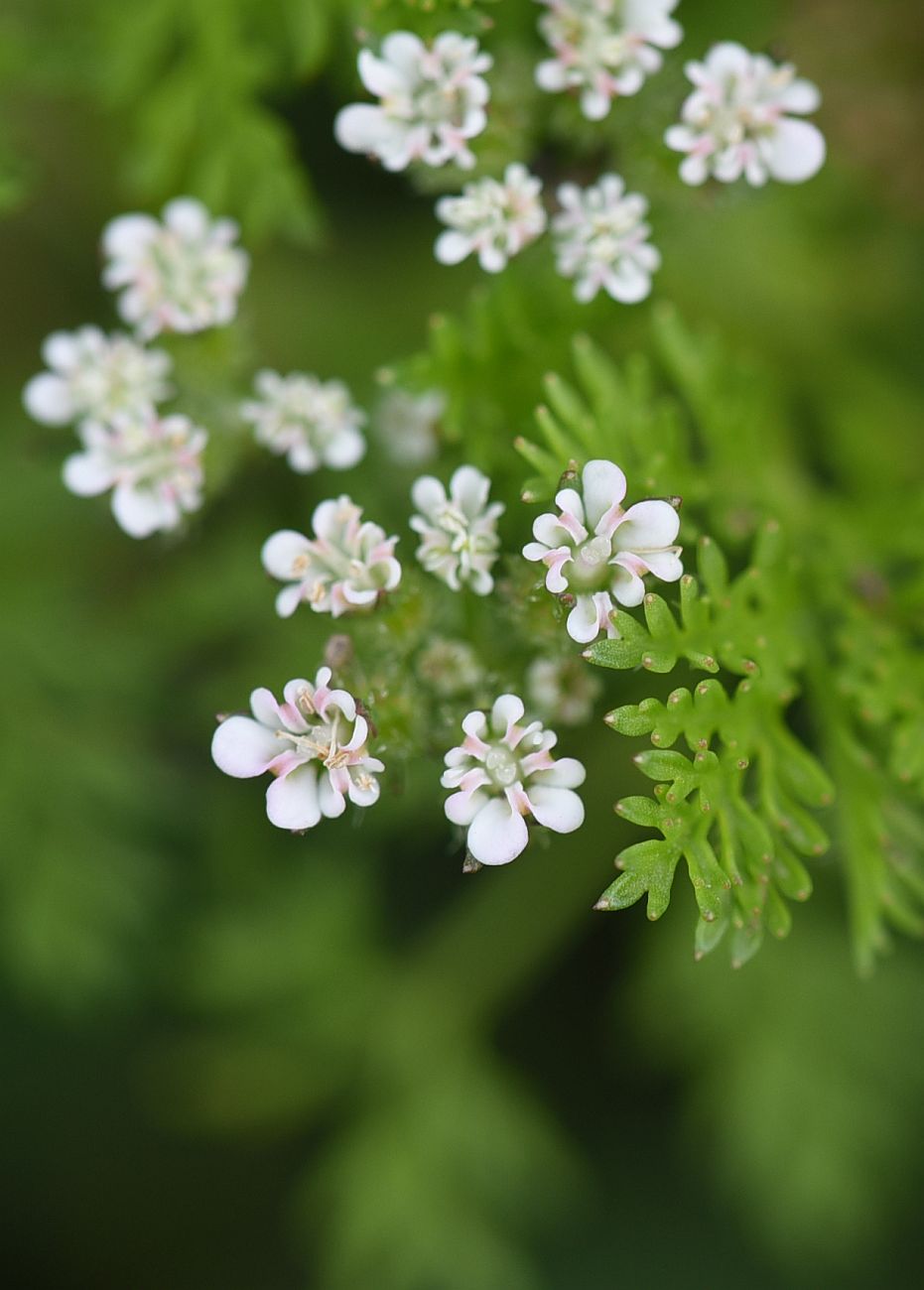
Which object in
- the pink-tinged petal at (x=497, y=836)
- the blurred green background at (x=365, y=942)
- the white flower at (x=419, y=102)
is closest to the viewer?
the pink-tinged petal at (x=497, y=836)

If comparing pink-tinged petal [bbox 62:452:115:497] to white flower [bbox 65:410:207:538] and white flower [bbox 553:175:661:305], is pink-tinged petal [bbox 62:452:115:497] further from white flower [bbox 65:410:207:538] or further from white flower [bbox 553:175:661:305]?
white flower [bbox 553:175:661:305]

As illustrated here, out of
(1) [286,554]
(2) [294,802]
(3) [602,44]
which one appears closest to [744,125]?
(3) [602,44]

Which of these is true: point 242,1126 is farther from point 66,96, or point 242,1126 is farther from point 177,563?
point 66,96

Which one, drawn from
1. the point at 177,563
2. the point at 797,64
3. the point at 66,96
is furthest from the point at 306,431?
the point at 66,96

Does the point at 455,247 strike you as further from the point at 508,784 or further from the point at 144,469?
the point at 508,784

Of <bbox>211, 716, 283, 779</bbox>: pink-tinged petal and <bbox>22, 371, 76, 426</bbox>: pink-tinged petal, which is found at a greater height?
<bbox>22, 371, 76, 426</bbox>: pink-tinged petal

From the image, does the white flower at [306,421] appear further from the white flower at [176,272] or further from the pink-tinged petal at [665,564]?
the pink-tinged petal at [665,564]

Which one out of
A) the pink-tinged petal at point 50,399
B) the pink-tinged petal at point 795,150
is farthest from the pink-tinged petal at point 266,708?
the pink-tinged petal at point 795,150

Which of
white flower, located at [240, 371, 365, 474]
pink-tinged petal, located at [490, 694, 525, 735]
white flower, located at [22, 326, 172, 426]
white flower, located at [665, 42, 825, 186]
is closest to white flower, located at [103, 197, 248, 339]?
white flower, located at [22, 326, 172, 426]
